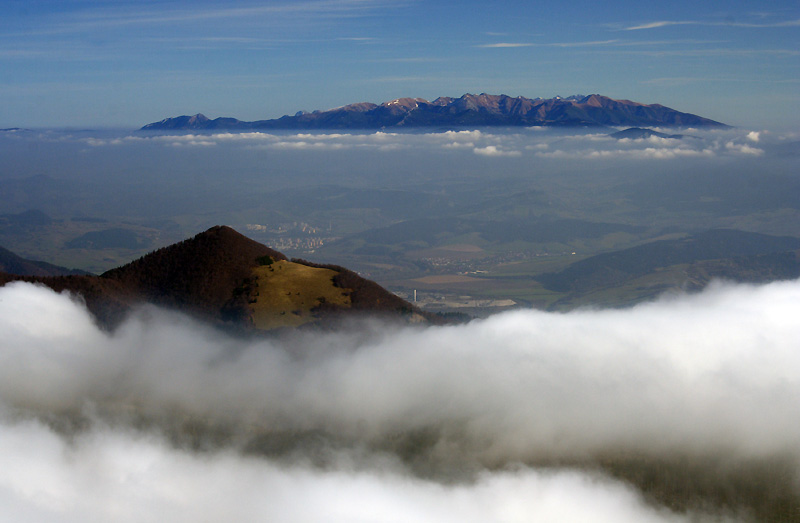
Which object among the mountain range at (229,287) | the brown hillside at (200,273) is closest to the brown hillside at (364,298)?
the mountain range at (229,287)

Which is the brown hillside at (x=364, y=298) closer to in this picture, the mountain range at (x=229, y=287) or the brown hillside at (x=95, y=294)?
the mountain range at (x=229, y=287)

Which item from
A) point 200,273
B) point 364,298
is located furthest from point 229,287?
point 364,298

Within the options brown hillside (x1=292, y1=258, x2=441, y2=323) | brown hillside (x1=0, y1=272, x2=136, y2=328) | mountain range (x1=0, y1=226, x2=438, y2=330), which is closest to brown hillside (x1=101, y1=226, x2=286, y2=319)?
mountain range (x1=0, y1=226, x2=438, y2=330)

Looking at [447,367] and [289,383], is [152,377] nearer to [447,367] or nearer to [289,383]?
[289,383]

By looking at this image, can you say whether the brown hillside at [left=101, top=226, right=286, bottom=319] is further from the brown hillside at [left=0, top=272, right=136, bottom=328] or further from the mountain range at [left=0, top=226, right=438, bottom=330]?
the brown hillside at [left=0, top=272, right=136, bottom=328]

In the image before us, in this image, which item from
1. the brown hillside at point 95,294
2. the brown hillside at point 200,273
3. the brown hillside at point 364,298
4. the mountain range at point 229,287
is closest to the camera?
the mountain range at point 229,287

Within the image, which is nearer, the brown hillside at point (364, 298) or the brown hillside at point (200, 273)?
the brown hillside at point (200, 273)

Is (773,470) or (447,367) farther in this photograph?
(447,367)

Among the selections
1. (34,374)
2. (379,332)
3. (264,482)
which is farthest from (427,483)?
(34,374)
